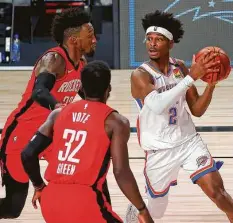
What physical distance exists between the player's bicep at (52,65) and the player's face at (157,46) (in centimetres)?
61

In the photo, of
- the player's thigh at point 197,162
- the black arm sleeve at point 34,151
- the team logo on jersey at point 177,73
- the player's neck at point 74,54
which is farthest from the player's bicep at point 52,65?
the black arm sleeve at point 34,151

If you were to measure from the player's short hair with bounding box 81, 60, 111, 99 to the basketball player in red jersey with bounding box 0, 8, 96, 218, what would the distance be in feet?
3.72

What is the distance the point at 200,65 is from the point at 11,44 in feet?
35.0

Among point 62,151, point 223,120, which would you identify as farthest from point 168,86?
point 223,120

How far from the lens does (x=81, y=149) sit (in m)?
4.13

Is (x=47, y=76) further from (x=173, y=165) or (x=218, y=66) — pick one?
(x=218, y=66)

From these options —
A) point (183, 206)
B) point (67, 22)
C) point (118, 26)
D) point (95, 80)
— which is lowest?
point (118, 26)

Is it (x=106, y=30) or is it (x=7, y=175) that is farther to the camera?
(x=106, y=30)

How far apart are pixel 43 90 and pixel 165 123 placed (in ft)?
2.84

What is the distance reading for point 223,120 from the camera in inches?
424

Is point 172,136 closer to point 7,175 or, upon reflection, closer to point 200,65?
point 200,65

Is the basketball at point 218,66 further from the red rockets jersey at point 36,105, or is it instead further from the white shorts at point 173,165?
the red rockets jersey at point 36,105

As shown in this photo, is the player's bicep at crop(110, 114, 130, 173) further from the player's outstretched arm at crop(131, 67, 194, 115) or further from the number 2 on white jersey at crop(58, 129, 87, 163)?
the player's outstretched arm at crop(131, 67, 194, 115)

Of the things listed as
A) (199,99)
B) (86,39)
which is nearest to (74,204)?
(199,99)
